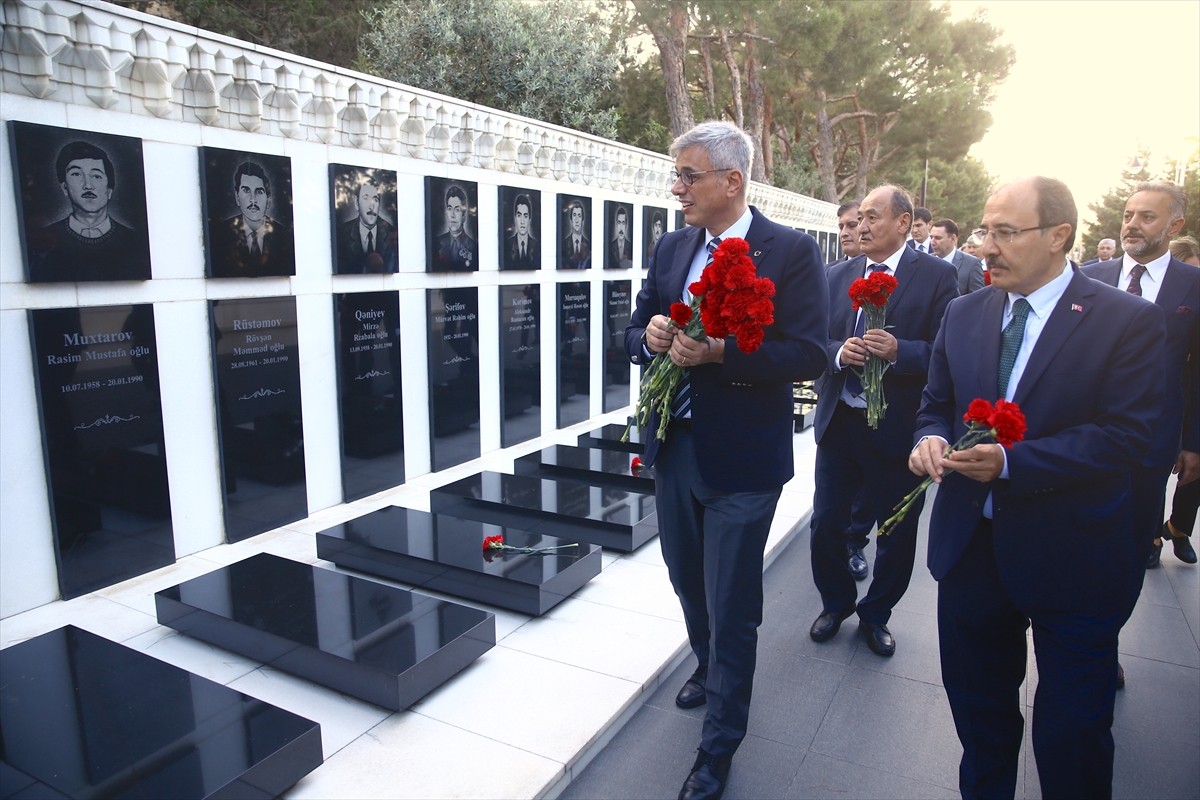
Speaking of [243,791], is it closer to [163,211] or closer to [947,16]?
[163,211]

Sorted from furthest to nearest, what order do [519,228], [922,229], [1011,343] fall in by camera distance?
[922,229] < [519,228] < [1011,343]

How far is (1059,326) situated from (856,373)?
1454 mm

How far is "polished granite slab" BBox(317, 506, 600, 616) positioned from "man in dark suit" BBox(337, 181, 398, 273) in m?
1.94

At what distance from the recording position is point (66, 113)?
396 centimetres

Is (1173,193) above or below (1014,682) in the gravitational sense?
above

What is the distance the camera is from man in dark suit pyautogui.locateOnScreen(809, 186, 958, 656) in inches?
135

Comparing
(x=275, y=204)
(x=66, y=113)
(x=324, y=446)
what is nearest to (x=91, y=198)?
(x=66, y=113)

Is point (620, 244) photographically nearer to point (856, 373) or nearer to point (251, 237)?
point (251, 237)

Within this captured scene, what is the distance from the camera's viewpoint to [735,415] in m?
2.58

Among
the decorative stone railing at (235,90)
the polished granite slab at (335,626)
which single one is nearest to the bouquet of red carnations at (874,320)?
the polished granite slab at (335,626)

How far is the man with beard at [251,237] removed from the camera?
4.71 metres

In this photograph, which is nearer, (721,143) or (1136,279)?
(721,143)

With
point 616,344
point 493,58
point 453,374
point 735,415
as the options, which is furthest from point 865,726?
point 493,58

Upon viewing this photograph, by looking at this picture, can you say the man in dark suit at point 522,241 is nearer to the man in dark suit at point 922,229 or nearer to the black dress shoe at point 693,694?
the man in dark suit at point 922,229
